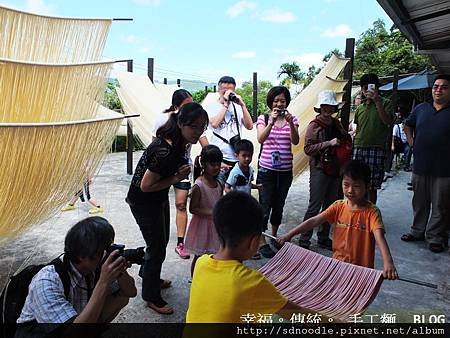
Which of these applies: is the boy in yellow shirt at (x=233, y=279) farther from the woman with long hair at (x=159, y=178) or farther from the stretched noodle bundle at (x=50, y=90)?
the stretched noodle bundle at (x=50, y=90)

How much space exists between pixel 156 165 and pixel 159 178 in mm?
63

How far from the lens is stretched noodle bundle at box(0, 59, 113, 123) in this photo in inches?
70.0

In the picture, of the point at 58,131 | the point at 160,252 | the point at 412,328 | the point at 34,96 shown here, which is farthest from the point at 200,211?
the point at 412,328

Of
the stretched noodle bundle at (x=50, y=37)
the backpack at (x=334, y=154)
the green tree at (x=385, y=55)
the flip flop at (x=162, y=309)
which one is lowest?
the flip flop at (x=162, y=309)

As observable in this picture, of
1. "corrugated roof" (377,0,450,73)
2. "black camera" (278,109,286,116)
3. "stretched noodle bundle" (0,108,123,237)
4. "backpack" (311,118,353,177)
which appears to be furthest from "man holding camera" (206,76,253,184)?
"corrugated roof" (377,0,450,73)

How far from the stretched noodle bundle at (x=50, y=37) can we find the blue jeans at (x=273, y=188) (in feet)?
4.46

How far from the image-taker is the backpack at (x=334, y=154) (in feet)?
9.35

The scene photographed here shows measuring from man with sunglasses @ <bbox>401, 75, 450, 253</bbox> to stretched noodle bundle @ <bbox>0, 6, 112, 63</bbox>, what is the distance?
2.30 m

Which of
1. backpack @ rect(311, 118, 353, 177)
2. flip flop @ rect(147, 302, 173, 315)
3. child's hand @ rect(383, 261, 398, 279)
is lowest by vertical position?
flip flop @ rect(147, 302, 173, 315)

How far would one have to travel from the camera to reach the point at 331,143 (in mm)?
2812

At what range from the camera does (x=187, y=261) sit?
266 centimetres

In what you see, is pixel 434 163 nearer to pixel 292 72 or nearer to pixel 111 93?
pixel 111 93

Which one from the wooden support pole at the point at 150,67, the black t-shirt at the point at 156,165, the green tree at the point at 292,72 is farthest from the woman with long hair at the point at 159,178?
the green tree at the point at 292,72

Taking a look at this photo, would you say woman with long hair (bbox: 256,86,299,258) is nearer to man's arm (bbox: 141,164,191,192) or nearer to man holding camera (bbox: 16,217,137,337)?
man's arm (bbox: 141,164,191,192)
